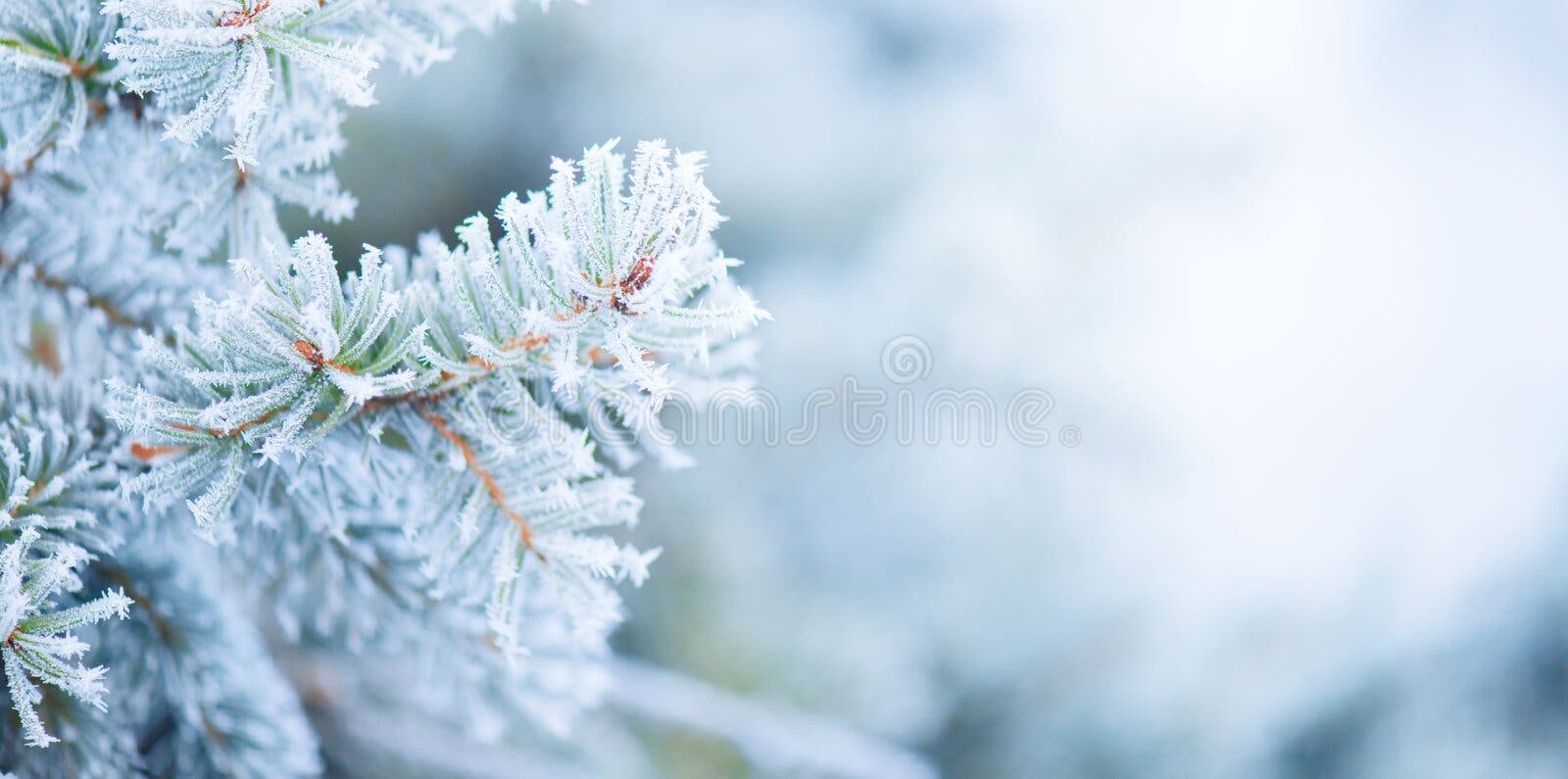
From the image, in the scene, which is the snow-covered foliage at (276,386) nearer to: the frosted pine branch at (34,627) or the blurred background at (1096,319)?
the frosted pine branch at (34,627)

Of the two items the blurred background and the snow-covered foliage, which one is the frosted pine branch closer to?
the snow-covered foliage

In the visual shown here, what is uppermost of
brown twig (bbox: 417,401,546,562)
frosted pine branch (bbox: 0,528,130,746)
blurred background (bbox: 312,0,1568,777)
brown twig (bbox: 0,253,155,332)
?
blurred background (bbox: 312,0,1568,777)

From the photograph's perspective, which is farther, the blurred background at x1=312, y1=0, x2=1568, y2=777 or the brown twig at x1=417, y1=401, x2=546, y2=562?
the blurred background at x1=312, y1=0, x2=1568, y2=777

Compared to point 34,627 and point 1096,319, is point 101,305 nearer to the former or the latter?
point 34,627

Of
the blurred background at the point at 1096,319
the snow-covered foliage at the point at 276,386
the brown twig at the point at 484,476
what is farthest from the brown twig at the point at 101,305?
the blurred background at the point at 1096,319

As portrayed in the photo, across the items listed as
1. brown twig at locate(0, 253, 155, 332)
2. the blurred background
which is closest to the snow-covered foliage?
brown twig at locate(0, 253, 155, 332)

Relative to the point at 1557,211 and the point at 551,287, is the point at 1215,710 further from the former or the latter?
the point at 551,287
